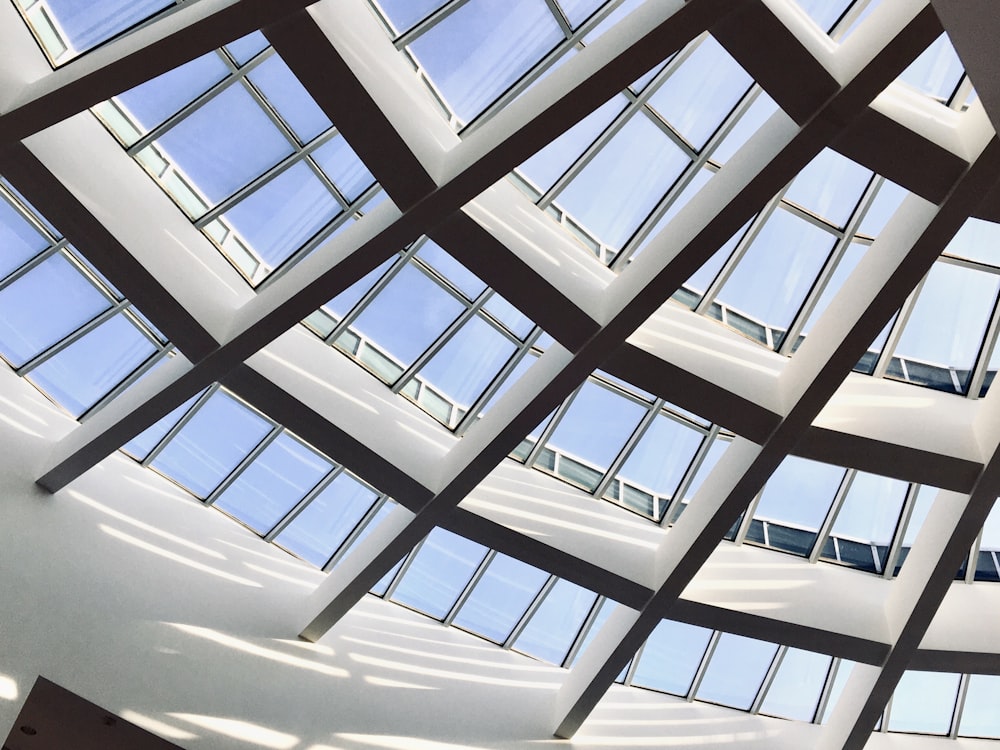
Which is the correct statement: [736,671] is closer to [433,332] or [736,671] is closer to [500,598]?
[500,598]

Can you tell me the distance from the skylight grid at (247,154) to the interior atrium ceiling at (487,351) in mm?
59

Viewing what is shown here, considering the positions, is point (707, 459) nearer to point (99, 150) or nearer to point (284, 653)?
point (284, 653)

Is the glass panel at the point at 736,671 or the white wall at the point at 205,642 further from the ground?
the glass panel at the point at 736,671

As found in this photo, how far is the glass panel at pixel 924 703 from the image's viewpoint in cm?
2234

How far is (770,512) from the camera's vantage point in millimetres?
19594

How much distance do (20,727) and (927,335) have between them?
54.9ft

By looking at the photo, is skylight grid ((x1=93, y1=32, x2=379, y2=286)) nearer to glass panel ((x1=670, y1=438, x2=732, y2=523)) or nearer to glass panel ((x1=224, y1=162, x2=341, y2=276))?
glass panel ((x1=224, y1=162, x2=341, y2=276))

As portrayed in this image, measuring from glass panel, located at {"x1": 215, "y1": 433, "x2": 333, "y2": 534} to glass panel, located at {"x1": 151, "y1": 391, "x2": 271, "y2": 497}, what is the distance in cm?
35

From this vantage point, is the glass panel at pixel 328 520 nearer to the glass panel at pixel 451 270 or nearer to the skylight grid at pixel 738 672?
the glass panel at pixel 451 270

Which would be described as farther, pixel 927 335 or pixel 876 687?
pixel 876 687

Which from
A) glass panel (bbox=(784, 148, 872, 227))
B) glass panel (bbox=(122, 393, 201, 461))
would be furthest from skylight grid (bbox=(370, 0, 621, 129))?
glass panel (bbox=(122, 393, 201, 461))

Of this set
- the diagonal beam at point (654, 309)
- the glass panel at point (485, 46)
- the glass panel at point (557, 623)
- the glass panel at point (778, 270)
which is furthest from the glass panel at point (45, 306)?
the glass panel at point (557, 623)

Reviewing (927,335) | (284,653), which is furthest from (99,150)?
(927,335)

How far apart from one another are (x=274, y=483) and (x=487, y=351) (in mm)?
5280
